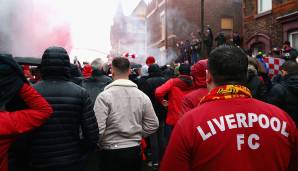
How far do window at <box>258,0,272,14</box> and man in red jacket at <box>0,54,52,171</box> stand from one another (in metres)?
14.8

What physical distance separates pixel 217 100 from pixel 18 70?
51.9 inches

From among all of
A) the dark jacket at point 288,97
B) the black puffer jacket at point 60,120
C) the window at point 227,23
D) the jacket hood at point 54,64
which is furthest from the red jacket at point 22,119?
the window at point 227,23

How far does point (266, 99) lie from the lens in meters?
4.26

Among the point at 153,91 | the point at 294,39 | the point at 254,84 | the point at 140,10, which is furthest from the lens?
the point at 140,10

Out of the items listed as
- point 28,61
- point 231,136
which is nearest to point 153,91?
point 28,61

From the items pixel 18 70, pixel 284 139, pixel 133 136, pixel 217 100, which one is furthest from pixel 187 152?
pixel 133 136

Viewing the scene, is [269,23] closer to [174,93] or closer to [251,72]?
[174,93]

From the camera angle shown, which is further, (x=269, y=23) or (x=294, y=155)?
(x=269, y=23)

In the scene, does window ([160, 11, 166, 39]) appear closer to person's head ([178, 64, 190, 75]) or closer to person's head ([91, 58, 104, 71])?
person's head ([91, 58, 104, 71])

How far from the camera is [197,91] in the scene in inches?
132

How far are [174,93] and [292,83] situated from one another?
1.69 meters

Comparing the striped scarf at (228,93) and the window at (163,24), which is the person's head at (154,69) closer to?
the striped scarf at (228,93)

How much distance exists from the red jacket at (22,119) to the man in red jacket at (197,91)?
55.5 inches

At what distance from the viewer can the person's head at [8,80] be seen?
86.8 inches
